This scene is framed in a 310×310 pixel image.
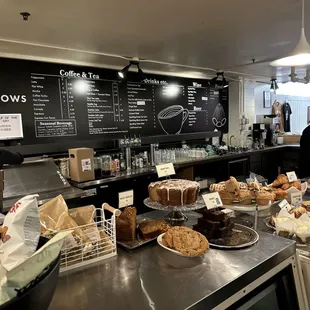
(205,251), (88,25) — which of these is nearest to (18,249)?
(205,251)

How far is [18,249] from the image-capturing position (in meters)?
0.78

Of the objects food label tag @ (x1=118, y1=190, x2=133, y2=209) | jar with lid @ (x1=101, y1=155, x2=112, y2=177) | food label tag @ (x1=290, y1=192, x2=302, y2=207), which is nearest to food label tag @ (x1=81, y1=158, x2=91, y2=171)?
jar with lid @ (x1=101, y1=155, x2=112, y2=177)

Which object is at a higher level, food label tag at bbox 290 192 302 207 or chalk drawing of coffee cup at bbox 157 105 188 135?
chalk drawing of coffee cup at bbox 157 105 188 135

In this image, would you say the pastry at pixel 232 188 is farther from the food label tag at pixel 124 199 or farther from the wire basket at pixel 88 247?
the wire basket at pixel 88 247

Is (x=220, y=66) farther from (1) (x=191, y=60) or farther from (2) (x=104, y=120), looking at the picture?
(2) (x=104, y=120)

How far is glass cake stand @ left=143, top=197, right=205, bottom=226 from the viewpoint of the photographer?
1656 mm

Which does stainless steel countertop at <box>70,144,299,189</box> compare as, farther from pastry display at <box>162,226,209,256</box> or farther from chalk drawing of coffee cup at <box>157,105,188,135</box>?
pastry display at <box>162,226,209,256</box>

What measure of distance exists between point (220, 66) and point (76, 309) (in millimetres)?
4197

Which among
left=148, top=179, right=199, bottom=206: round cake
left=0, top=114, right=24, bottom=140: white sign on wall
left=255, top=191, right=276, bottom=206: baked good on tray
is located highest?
left=0, top=114, right=24, bottom=140: white sign on wall

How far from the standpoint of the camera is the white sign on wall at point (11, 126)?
10.4ft

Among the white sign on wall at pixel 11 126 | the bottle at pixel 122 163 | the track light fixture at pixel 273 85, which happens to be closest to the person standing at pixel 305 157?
the track light fixture at pixel 273 85

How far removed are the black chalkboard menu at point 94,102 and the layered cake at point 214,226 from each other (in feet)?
8.68

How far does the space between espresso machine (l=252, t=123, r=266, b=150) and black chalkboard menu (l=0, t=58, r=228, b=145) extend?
1136 mm

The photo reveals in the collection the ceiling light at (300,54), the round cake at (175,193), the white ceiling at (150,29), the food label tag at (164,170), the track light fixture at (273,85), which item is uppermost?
the white ceiling at (150,29)
